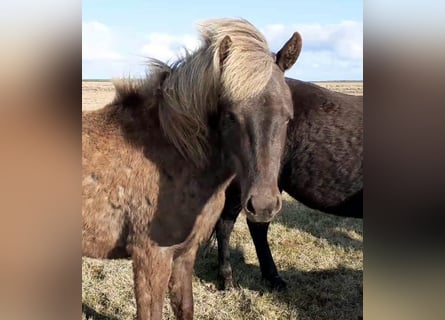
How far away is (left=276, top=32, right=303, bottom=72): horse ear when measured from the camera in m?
1.81

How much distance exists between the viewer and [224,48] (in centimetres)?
172

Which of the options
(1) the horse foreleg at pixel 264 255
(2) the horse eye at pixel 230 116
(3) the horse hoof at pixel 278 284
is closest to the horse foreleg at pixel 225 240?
(1) the horse foreleg at pixel 264 255

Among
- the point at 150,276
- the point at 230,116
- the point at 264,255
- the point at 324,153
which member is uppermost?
the point at 230,116

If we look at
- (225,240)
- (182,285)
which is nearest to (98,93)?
(182,285)

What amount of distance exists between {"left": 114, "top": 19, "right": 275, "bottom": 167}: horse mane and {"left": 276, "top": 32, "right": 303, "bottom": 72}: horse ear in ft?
→ 0.27

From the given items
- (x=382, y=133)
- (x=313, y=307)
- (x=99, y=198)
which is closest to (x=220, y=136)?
(x=99, y=198)

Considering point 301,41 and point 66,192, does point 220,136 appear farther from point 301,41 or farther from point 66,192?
point 66,192

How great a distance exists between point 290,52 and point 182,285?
1431mm

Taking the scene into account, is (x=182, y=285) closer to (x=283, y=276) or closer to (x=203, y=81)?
(x=203, y=81)

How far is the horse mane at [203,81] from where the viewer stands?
165 centimetres

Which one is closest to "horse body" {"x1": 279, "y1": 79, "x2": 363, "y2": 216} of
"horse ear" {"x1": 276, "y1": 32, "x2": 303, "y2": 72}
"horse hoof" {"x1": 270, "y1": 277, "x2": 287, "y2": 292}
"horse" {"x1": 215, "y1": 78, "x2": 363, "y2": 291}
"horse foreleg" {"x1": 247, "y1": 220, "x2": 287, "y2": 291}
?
"horse" {"x1": 215, "y1": 78, "x2": 363, "y2": 291}

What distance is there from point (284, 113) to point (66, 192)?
1.14 metres

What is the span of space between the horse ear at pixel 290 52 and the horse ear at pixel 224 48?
0.26 meters

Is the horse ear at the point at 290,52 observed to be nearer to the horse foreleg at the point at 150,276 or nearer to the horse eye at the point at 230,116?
the horse eye at the point at 230,116
